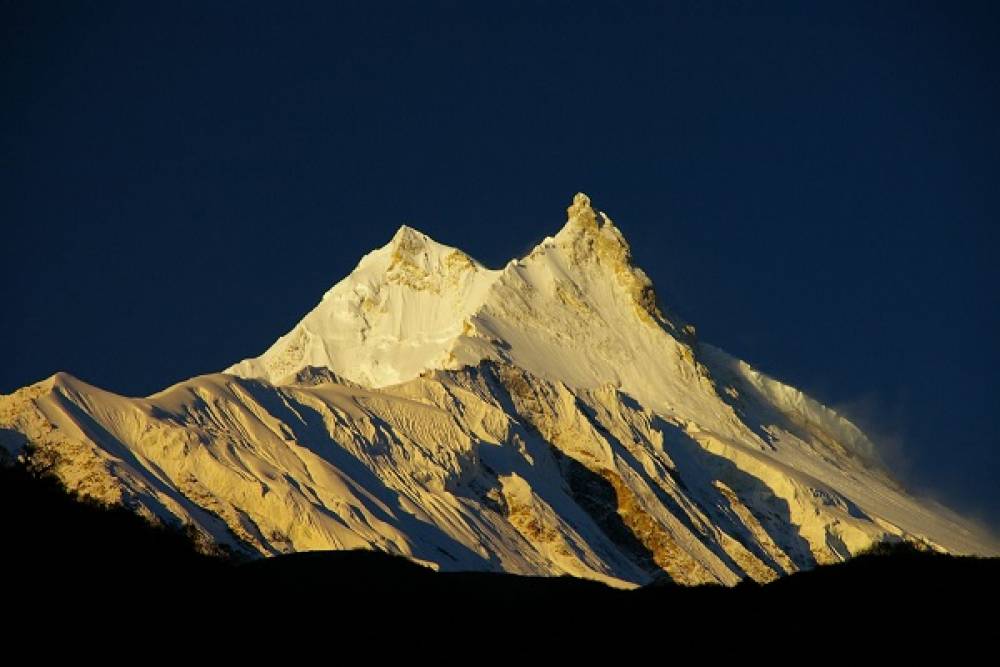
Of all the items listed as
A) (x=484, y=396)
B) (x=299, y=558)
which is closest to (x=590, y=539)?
(x=484, y=396)

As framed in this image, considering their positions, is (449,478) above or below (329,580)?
above

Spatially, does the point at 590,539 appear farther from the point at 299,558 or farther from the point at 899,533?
Answer: the point at 299,558

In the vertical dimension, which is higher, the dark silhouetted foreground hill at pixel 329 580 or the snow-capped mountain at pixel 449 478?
the snow-capped mountain at pixel 449 478

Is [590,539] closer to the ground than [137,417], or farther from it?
farther from it

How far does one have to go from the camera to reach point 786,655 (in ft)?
138

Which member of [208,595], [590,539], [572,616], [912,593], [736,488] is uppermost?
[736,488]

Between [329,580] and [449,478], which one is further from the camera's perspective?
[449,478]

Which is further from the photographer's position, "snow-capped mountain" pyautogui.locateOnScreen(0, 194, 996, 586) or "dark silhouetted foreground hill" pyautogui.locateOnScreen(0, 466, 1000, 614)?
"snow-capped mountain" pyautogui.locateOnScreen(0, 194, 996, 586)

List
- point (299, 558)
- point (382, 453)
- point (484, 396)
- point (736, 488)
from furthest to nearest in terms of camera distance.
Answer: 1. point (736, 488)
2. point (484, 396)
3. point (382, 453)
4. point (299, 558)

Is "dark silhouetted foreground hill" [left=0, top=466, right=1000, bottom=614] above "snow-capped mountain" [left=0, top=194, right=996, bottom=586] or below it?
below

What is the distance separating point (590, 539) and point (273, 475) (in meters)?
34.4

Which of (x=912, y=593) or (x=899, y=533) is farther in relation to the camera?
(x=899, y=533)

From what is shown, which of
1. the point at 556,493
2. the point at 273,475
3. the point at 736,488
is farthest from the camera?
the point at 736,488

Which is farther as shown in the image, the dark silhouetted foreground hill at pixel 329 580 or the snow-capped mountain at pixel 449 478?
the snow-capped mountain at pixel 449 478
